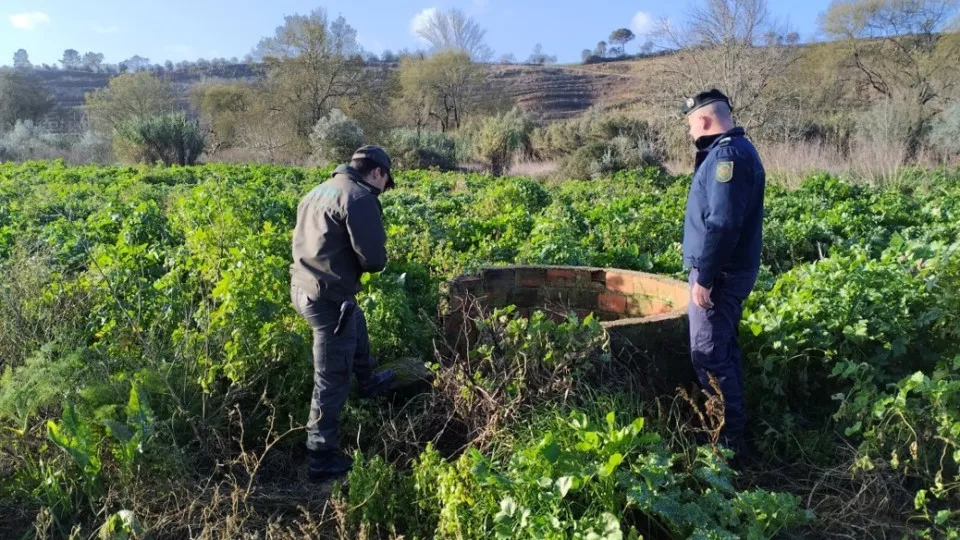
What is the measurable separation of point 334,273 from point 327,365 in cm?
Result: 52

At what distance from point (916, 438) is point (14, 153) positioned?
35.9 meters

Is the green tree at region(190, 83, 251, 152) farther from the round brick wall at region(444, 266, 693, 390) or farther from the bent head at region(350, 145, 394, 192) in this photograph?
the bent head at region(350, 145, 394, 192)

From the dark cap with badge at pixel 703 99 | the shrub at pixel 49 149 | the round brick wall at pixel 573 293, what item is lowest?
the shrub at pixel 49 149

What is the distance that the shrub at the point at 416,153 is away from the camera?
23297 millimetres

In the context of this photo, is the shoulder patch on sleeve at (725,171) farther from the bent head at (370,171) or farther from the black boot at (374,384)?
the black boot at (374,384)

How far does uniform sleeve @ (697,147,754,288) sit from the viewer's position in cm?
358

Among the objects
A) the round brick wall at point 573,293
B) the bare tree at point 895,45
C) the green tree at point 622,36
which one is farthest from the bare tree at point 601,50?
the round brick wall at point 573,293

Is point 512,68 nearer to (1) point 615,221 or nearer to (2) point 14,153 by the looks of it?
(2) point 14,153

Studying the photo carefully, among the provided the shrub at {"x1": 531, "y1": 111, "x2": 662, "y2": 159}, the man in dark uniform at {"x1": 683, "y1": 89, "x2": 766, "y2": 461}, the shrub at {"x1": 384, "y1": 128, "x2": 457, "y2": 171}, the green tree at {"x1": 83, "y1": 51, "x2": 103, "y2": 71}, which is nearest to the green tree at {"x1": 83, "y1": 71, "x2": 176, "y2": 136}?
the shrub at {"x1": 384, "y1": 128, "x2": 457, "y2": 171}

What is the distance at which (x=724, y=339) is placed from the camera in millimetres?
3750

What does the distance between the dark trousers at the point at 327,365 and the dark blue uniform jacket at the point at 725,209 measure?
2027mm

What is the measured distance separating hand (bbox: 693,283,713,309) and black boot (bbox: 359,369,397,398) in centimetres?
193

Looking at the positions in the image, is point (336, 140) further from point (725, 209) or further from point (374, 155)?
point (725, 209)

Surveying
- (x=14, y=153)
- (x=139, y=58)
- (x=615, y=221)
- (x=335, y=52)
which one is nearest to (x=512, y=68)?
(x=335, y=52)
